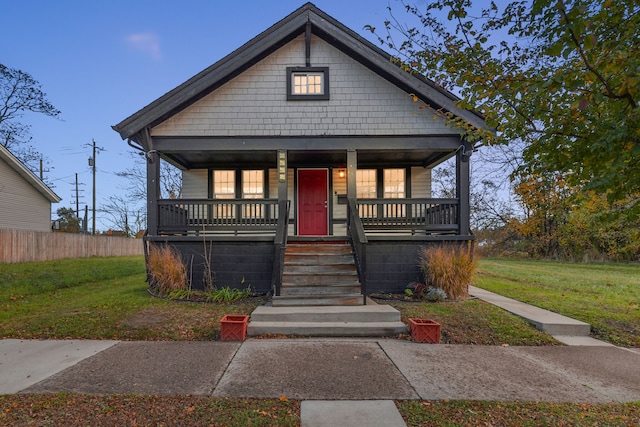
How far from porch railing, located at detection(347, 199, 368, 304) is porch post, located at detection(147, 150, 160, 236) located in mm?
4929

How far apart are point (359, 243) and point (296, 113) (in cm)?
397

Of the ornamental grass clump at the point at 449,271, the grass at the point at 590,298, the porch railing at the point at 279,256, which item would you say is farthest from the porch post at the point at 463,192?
the porch railing at the point at 279,256

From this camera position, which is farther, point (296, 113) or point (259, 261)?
point (296, 113)

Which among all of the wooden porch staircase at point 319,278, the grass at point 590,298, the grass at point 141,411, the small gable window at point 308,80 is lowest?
the grass at point 590,298

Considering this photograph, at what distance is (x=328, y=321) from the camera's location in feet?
18.7

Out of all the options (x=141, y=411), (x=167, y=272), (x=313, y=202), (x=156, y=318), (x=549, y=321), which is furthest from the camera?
(x=313, y=202)

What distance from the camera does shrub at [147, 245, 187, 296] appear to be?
24.2 feet

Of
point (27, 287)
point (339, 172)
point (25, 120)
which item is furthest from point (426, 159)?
point (25, 120)

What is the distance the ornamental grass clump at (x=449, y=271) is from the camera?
7.36 m

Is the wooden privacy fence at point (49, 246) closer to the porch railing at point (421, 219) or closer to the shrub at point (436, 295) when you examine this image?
the porch railing at point (421, 219)

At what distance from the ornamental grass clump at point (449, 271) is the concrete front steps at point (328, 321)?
76.2 inches

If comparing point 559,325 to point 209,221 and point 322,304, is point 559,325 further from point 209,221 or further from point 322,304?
point 209,221

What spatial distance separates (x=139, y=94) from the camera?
136 metres

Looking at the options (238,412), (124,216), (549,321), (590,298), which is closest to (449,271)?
(549,321)
